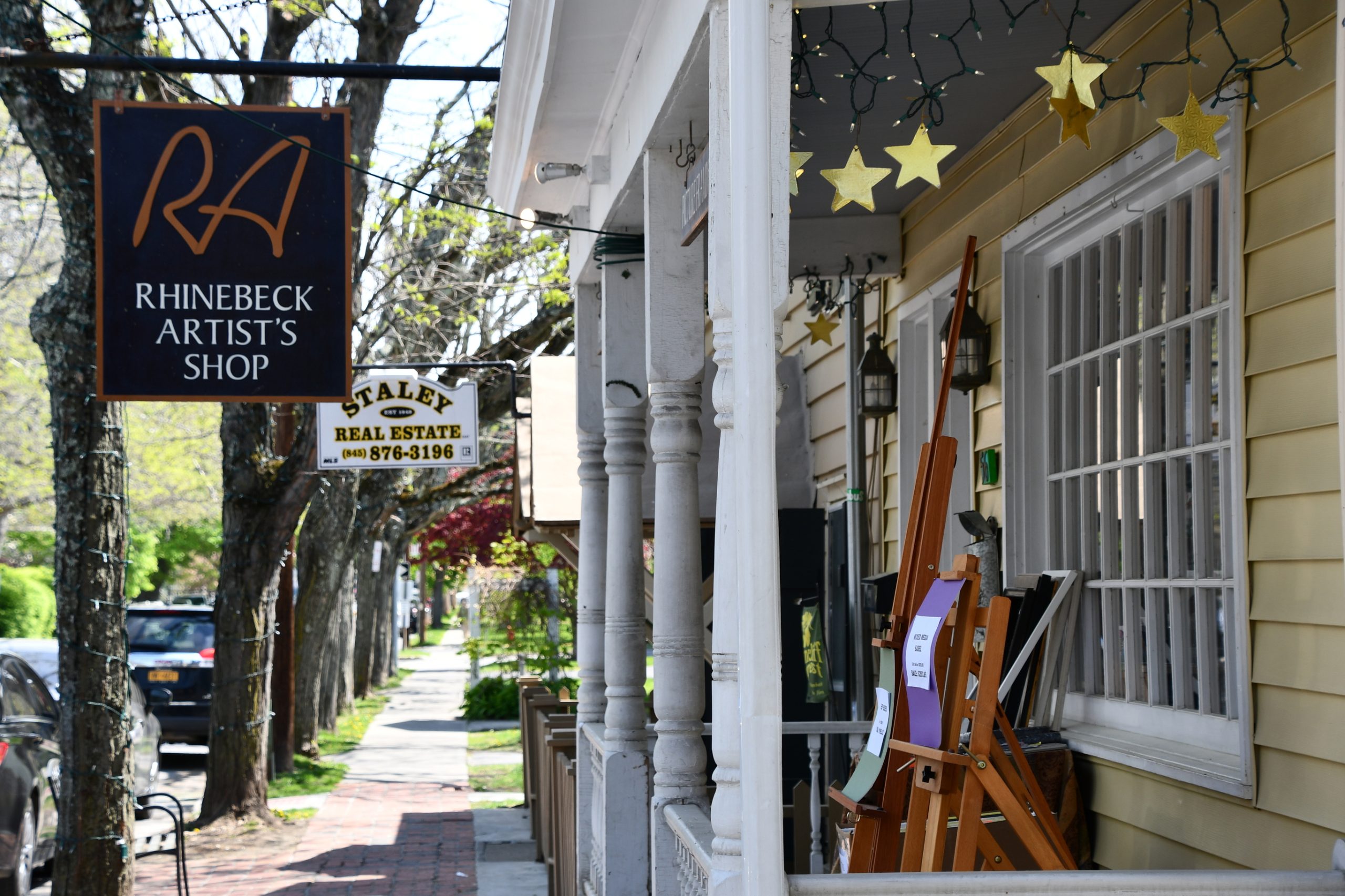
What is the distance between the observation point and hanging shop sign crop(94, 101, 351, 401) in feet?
20.8

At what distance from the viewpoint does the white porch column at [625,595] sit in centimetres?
551

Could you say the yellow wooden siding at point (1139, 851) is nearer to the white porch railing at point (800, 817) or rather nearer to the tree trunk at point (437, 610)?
the white porch railing at point (800, 817)

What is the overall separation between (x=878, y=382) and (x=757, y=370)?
407cm

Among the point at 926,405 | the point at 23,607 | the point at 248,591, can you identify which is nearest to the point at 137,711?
the point at 248,591

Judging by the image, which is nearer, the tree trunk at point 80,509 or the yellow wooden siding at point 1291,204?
the yellow wooden siding at point 1291,204

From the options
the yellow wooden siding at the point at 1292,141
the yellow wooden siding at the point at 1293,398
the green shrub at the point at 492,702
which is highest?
the yellow wooden siding at the point at 1292,141

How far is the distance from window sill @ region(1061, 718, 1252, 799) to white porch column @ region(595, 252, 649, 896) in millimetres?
1677

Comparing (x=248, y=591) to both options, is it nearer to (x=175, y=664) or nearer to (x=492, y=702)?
(x=175, y=664)

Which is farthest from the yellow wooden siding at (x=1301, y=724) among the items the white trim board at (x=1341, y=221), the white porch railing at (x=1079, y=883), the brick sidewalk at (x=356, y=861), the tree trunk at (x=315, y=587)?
the tree trunk at (x=315, y=587)

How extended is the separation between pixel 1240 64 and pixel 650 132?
1806 mm

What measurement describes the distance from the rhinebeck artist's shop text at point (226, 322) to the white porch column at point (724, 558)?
3582mm

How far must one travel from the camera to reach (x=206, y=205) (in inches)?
254

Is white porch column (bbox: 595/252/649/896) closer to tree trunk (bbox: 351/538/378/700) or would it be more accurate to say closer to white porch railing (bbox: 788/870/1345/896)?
white porch railing (bbox: 788/870/1345/896)

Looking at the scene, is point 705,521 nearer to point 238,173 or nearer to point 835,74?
point 238,173
